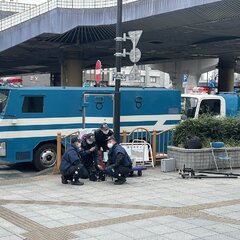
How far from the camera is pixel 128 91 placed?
47.6 feet

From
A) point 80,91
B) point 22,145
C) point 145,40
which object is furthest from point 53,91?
point 145,40

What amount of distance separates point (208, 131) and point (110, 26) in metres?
14.9

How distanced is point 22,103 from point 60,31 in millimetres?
14413

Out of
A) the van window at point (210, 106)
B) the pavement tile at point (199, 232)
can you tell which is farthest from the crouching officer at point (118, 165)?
the van window at point (210, 106)

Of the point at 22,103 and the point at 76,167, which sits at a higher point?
the point at 22,103

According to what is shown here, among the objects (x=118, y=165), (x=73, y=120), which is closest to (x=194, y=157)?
(x=118, y=165)

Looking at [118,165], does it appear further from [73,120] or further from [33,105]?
[33,105]

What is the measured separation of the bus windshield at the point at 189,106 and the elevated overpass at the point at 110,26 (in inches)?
215

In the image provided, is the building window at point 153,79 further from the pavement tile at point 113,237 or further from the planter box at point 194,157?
the pavement tile at point 113,237

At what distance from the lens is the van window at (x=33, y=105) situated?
1358cm

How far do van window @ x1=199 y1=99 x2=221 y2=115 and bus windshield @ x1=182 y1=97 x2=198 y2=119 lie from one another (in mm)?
255

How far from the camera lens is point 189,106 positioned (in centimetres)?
1705

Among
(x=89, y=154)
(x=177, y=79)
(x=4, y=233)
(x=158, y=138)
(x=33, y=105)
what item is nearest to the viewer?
(x=4, y=233)

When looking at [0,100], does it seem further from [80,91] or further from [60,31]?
[60,31]
